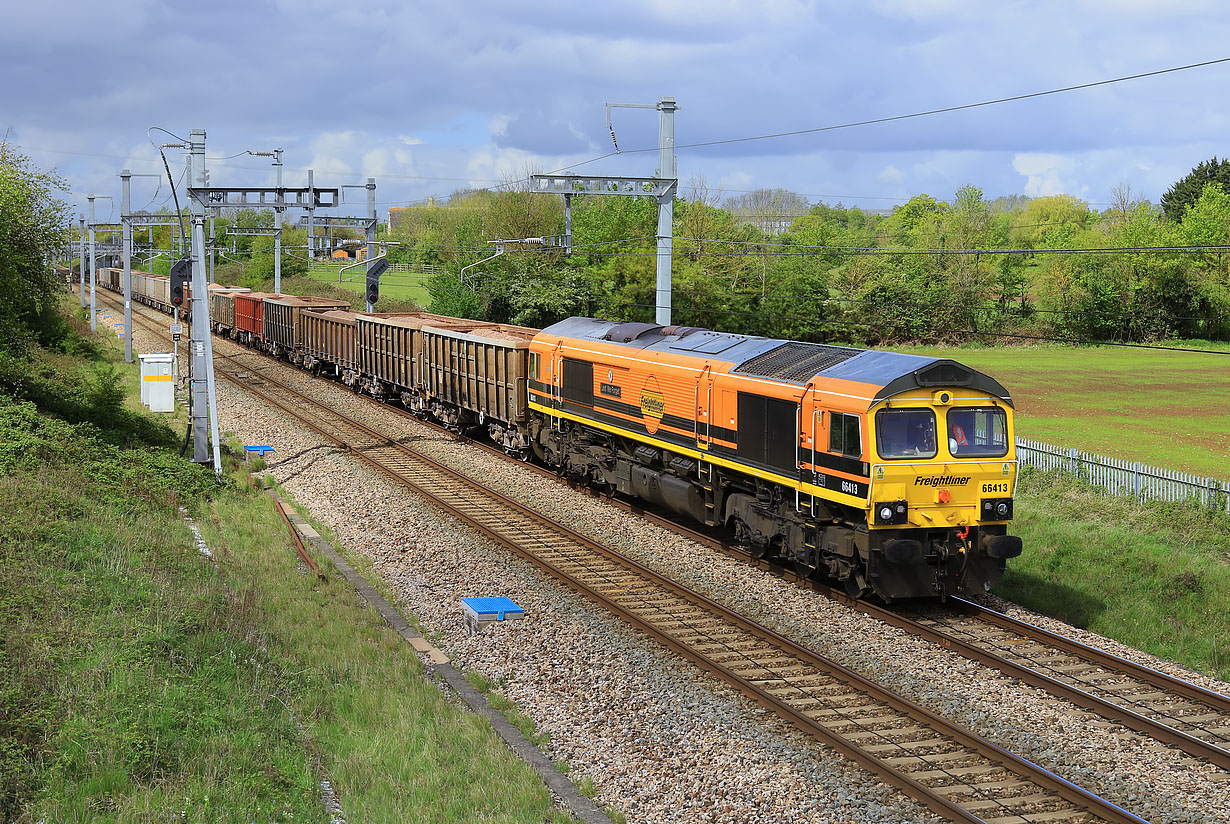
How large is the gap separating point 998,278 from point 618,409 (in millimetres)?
75442

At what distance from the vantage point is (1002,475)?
46.6 ft

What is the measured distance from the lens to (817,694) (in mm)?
11336

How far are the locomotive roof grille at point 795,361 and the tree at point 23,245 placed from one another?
18.7 meters

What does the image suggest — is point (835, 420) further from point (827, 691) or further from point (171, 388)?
point (171, 388)

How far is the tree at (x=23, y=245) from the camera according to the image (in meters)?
25.6

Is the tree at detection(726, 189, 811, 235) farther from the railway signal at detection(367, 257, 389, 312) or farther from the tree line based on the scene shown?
the railway signal at detection(367, 257, 389, 312)

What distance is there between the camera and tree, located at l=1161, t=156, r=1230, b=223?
9900 cm

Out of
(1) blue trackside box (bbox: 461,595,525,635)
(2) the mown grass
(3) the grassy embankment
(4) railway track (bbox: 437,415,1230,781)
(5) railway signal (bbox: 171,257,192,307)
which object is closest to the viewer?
(3) the grassy embankment

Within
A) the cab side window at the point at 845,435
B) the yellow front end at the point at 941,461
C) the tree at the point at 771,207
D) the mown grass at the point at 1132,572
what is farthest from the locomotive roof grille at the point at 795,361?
the tree at the point at 771,207

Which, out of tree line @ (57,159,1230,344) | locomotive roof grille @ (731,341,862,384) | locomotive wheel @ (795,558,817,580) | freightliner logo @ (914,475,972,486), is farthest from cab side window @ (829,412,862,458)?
tree line @ (57,159,1230,344)

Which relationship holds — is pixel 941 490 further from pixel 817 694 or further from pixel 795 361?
pixel 817 694

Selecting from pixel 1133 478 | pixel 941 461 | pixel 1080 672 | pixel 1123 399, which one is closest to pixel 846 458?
pixel 941 461

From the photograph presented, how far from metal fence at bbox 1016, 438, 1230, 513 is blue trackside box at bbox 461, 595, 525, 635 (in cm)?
1436

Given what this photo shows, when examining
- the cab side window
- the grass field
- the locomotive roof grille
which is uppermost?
the locomotive roof grille
